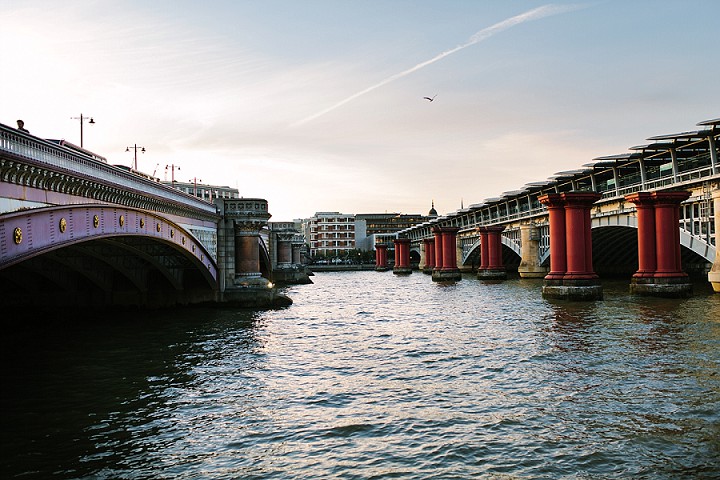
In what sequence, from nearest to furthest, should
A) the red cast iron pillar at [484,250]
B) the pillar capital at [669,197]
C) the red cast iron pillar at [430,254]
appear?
the pillar capital at [669,197] < the red cast iron pillar at [484,250] < the red cast iron pillar at [430,254]

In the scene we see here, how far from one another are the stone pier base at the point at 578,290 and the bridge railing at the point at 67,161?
78.0ft

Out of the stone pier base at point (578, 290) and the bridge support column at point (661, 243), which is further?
the stone pier base at point (578, 290)

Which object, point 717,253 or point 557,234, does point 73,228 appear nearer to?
point 557,234

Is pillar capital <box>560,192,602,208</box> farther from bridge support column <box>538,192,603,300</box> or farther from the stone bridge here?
the stone bridge

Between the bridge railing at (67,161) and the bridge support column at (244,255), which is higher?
the bridge railing at (67,161)

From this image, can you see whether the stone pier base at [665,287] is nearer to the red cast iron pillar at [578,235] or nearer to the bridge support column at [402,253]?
the red cast iron pillar at [578,235]

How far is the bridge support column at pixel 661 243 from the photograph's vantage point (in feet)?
124

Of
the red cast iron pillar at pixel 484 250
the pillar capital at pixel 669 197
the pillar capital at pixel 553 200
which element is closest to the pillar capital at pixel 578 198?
the pillar capital at pixel 553 200

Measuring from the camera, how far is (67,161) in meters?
19.3

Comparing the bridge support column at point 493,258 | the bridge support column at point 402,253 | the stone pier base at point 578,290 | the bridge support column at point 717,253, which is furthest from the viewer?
the bridge support column at point 402,253

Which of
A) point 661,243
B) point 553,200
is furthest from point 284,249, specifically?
point 661,243

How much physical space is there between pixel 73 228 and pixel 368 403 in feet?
38.2

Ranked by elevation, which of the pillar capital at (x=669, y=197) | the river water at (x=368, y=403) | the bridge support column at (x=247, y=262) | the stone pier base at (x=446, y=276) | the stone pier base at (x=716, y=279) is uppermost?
the pillar capital at (x=669, y=197)

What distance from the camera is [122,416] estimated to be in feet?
44.2
